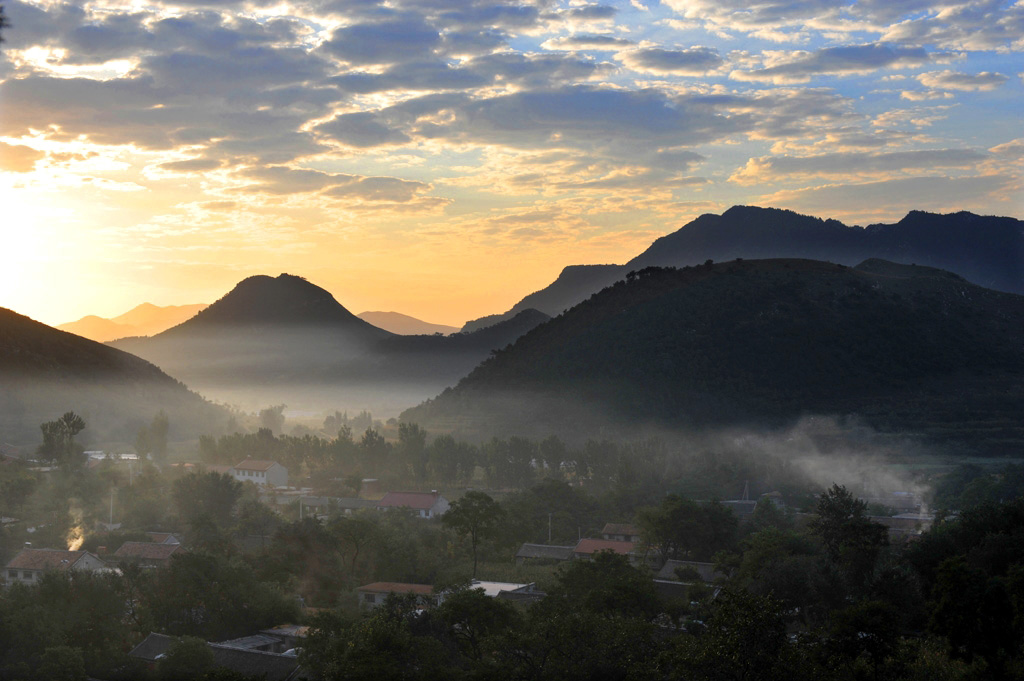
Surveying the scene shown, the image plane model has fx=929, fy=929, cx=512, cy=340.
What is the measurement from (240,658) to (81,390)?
7793 centimetres

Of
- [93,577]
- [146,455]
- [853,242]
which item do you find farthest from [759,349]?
[853,242]

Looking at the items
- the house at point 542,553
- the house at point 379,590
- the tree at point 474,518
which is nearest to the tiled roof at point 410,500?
the tree at point 474,518

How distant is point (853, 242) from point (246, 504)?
6588 inches

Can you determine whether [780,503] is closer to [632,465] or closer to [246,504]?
[632,465]

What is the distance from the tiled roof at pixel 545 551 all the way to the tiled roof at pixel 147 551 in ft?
55.3

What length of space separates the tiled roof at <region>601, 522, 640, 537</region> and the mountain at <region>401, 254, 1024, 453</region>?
3750cm

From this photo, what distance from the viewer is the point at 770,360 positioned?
327ft

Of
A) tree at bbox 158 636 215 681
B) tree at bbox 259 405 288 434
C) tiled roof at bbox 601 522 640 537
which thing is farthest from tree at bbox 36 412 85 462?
tree at bbox 259 405 288 434

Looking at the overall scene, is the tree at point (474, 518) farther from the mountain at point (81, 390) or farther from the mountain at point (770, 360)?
the mountain at point (81, 390)

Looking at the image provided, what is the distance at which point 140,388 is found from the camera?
351 feet

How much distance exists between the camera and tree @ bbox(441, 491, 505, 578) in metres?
46.8

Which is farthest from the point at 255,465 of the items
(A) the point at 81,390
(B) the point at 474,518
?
(A) the point at 81,390

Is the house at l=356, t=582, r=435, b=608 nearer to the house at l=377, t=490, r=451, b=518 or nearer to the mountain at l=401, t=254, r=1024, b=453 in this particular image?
the house at l=377, t=490, r=451, b=518

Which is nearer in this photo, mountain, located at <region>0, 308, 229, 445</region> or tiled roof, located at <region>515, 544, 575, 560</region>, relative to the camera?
tiled roof, located at <region>515, 544, 575, 560</region>
